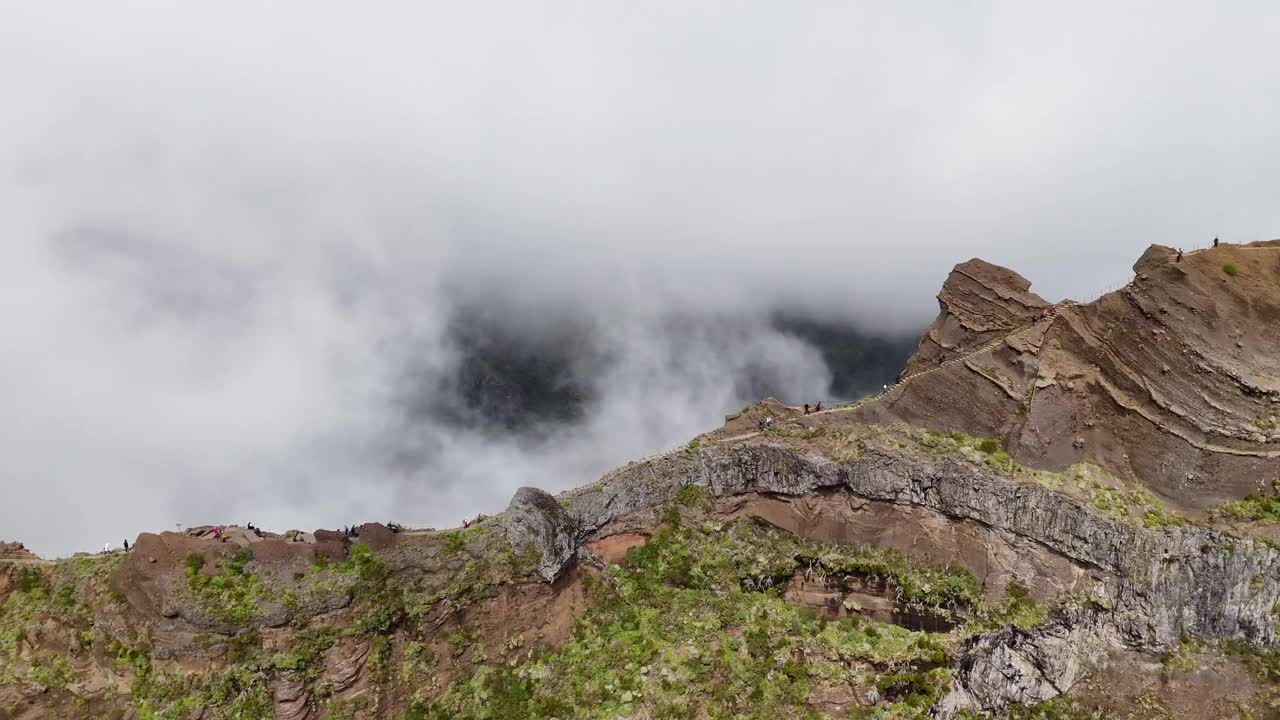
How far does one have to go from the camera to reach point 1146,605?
24047 mm

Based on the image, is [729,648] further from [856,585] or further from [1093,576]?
[1093,576]

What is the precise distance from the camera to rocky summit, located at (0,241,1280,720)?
23.8m

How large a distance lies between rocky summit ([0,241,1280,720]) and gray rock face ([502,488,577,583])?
0.13 meters

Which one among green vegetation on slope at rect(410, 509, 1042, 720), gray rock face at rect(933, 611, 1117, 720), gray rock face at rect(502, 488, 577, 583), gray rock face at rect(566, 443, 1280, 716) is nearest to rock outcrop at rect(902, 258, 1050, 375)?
gray rock face at rect(566, 443, 1280, 716)

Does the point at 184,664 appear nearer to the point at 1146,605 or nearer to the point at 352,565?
the point at 352,565

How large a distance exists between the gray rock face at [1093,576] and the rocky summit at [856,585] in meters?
0.09

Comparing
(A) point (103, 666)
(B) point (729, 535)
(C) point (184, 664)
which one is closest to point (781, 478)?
(B) point (729, 535)

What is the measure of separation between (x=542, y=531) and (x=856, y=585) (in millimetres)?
15368

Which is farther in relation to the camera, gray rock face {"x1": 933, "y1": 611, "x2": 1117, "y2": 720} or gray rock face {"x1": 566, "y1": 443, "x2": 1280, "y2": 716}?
gray rock face {"x1": 933, "y1": 611, "x2": 1117, "y2": 720}

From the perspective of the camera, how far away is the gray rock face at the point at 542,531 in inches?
1101

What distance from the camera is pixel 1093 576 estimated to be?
25000 millimetres

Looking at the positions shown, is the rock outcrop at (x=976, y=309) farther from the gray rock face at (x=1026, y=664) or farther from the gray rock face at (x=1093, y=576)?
the gray rock face at (x=1026, y=664)

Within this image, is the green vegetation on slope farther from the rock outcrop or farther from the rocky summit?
the rock outcrop

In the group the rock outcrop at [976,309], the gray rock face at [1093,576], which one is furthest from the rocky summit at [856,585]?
the rock outcrop at [976,309]
